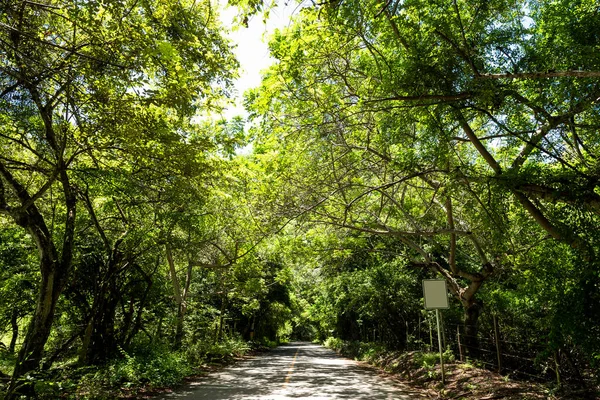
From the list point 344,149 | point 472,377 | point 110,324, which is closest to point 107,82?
point 344,149

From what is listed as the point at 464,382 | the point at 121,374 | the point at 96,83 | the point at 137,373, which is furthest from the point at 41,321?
the point at 464,382

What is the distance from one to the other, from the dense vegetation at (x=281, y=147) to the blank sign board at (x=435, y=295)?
1432mm

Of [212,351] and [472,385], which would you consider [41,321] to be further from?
[212,351]

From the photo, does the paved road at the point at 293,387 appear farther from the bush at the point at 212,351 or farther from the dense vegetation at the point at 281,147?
the bush at the point at 212,351

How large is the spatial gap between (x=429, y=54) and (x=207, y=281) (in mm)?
20625

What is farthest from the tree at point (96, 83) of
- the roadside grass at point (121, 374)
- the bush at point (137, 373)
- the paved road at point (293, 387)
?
the paved road at point (293, 387)

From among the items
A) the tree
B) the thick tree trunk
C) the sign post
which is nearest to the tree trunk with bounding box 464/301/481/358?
the sign post

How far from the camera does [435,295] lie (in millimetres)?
10523

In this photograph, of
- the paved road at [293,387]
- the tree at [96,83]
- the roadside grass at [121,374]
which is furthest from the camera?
the paved road at [293,387]

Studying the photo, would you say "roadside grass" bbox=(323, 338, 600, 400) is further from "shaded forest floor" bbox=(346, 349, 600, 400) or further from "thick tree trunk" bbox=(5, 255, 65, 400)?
"thick tree trunk" bbox=(5, 255, 65, 400)

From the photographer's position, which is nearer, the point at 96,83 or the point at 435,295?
the point at 96,83

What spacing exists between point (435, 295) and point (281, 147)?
570 centimetres

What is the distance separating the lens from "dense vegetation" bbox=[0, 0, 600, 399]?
5.98 m

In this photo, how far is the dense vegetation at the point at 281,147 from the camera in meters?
5.98
